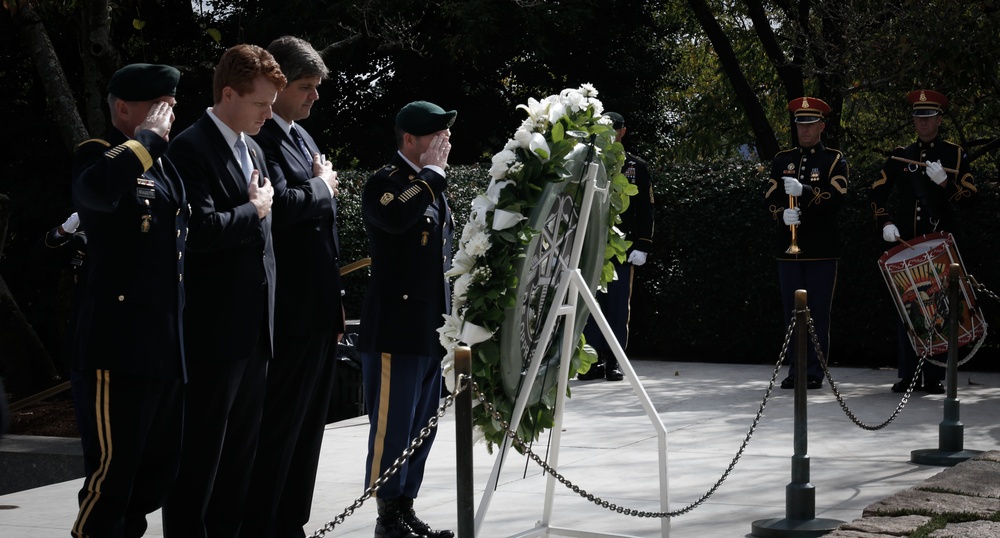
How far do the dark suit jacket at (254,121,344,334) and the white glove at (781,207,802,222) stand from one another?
6.09 metres

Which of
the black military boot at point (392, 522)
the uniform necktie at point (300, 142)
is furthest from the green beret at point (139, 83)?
Result: the black military boot at point (392, 522)

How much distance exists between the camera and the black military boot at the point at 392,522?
208 inches

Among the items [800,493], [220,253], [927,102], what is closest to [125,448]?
[220,253]

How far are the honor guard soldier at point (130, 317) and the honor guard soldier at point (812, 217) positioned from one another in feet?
23.1

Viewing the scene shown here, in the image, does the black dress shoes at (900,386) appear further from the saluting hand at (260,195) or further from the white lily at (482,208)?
the saluting hand at (260,195)

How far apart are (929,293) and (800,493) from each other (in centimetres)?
452

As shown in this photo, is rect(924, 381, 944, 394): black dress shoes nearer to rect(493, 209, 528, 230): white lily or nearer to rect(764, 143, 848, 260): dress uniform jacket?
rect(764, 143, 848, 260): dress uniform jacket

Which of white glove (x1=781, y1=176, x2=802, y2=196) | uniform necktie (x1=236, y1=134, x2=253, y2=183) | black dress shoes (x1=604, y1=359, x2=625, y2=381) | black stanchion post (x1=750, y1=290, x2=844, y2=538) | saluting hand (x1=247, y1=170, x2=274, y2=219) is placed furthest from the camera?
black dress shoes (x1=604, y1=359, x2=625, y2=381)

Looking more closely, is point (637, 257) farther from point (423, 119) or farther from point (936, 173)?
point (423, 119)

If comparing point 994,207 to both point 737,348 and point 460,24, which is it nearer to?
point 737,348

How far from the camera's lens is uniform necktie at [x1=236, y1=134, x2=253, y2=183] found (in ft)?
15.0

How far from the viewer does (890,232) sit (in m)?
10.0

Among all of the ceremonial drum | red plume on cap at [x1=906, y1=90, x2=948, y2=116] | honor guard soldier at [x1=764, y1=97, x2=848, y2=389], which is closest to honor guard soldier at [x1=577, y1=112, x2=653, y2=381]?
honor guard soldier at [x1=764, y1=97, x2=848, y2=389]

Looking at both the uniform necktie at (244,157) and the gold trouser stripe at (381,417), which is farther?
the gold trouser stripe at (381,417)
